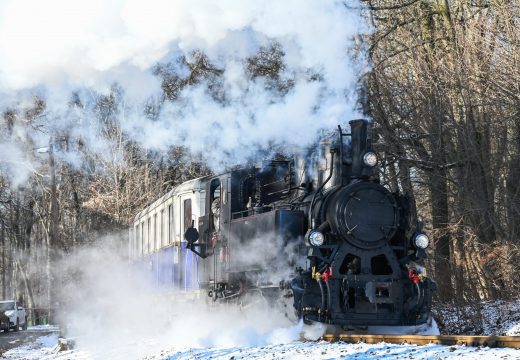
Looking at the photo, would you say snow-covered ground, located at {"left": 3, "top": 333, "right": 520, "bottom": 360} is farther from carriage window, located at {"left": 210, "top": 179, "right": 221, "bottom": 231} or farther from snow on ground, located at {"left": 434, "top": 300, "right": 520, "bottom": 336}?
snow on ground, located at {"left": 434, "top": 300, "right": 520, "bottom": 336}

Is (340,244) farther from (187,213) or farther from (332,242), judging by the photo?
(187,213)

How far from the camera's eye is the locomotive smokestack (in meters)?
12.0

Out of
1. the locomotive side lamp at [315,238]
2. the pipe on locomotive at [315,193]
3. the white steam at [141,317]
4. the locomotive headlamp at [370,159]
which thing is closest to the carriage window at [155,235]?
the white steam at [141,317]

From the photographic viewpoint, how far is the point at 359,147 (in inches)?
476

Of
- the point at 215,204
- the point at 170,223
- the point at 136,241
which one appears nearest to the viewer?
the point at 215,204

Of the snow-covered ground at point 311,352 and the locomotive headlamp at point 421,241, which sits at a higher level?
the locomotive headlamp at point 421,241

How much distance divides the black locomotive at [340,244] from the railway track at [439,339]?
752 mm

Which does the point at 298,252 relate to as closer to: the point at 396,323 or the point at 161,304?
the point at 396,323

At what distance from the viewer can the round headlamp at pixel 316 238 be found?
11711 mm

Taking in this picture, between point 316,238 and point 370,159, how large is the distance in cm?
145

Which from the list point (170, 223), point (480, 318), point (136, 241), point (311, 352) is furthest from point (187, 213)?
point (136, 241)

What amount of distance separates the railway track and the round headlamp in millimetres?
1280

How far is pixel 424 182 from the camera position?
65.0ft

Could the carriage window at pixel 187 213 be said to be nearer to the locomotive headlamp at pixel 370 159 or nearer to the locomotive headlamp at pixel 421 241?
the locomotive headlamp at pixel 370 159
